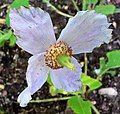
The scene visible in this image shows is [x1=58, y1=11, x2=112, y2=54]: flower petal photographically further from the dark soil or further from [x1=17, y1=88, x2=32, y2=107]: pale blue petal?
the dark soil

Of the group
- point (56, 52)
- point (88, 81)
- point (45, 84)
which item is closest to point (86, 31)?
point (56, 52)

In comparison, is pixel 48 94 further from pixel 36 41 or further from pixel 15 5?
pixel 36 41

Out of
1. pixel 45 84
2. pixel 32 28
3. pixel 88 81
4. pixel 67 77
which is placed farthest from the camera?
pixel 45 84

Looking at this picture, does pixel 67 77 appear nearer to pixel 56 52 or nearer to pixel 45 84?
pixel 56 52

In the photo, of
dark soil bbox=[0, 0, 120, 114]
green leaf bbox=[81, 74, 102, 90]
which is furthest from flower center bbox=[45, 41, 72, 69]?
dark soil bbox=[0, 0, 120, 114]

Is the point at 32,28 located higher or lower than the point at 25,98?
higher

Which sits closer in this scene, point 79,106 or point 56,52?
point 56,52
